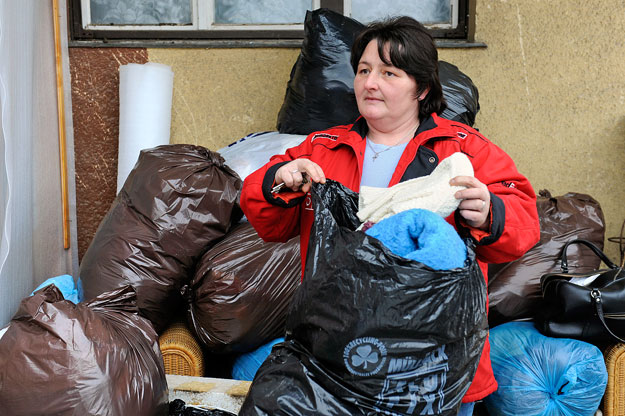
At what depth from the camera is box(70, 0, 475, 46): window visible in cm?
310

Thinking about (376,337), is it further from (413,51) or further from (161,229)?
(161,229)

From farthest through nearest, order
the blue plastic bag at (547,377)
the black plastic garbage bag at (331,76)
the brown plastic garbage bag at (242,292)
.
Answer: the black plastic garbage bag at (331,76)
the brown plastic garbage bag at (242,292)
the blue plastic bag at (547,377)

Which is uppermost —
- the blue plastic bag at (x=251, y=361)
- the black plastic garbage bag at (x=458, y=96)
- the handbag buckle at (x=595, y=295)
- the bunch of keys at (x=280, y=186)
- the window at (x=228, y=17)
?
the window at (x=228, y=17)

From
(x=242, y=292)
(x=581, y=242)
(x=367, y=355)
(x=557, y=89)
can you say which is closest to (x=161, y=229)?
(x=242, y=292)

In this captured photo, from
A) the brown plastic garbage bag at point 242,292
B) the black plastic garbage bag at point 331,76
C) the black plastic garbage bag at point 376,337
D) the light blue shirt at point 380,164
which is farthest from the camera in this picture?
the black plastic garbage bag at point 331,76

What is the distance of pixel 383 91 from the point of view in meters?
1.44

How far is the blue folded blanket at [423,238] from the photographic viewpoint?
1.08 meters

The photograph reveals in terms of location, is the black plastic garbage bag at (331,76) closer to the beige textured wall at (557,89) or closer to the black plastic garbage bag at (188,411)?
the beige textured wall at (557,89)

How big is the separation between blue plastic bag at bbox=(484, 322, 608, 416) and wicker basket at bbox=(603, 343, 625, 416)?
0.06m

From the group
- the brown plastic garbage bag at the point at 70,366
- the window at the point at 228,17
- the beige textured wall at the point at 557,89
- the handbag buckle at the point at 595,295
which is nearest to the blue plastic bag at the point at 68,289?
the brown plastic garbage bag at the point at 70,366

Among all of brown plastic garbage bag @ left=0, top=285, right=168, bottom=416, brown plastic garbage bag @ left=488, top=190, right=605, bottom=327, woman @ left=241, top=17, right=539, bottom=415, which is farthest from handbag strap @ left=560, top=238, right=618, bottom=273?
brown plastic garbage bag @ left=0, top=285, right=168, bottom=416

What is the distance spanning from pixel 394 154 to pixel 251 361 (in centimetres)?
112

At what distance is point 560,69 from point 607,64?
210 mm

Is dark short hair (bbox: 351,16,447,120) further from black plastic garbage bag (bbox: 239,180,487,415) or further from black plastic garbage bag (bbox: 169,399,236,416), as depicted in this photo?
black plastic garbage bag (bbox: 169,399,236,416)
